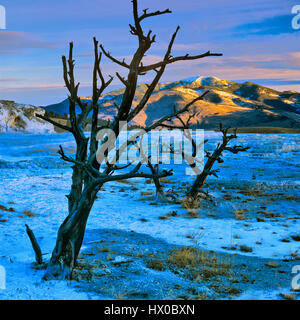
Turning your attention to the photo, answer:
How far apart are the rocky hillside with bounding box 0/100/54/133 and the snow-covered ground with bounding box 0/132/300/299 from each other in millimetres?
7104

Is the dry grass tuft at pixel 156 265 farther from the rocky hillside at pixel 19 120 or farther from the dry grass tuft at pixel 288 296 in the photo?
the rocky hillside at pixel 19 120

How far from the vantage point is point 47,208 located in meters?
13.1

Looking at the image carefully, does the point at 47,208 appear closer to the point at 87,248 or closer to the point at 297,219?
the point at 87,248

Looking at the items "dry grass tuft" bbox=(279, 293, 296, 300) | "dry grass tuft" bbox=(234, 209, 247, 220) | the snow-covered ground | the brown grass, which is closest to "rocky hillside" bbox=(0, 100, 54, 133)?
the snow-covered ground

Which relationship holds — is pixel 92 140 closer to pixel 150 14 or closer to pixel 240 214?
pixel 150 14

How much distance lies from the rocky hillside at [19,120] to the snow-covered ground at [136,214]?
7104mm

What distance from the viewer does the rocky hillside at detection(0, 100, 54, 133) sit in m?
31.5

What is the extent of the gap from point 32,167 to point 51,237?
11.9 metres

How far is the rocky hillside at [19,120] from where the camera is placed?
31.5 metres

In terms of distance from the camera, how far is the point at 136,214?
43.4 feet

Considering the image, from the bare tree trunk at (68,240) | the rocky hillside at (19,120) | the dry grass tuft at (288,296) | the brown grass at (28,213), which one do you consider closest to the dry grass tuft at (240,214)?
the dry grass tuft at (288,296)

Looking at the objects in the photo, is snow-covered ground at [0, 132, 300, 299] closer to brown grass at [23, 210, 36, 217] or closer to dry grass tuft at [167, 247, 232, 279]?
→ brown grass at [23, 210, 36, 217]

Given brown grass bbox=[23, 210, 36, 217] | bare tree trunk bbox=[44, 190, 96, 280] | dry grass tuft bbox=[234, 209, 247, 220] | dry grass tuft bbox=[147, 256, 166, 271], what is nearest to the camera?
bare tree trunk bbox=[44, 190, 96, 280]
